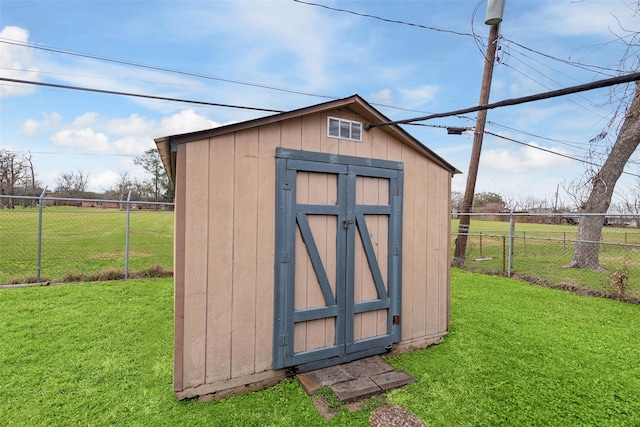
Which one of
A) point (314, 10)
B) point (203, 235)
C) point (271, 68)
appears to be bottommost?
point (203, 235)

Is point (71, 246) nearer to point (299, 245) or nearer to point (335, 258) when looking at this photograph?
point (299, 245)

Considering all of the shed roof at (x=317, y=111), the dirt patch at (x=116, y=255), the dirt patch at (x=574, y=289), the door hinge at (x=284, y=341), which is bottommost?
the dirt patch at (x=574, y=289)

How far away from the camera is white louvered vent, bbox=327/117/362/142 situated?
2.78 meters

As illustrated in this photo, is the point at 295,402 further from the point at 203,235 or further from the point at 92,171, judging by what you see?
the point at 92,171

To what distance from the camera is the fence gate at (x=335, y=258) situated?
254 cm

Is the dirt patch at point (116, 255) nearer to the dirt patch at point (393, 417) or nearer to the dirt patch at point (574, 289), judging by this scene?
the dirt patch at point (393, 417)

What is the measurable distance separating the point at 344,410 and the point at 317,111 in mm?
2435

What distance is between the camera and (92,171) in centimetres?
2883

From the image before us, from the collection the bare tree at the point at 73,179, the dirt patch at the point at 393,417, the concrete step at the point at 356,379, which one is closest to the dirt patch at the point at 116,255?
the concrete step at the point at 356,379

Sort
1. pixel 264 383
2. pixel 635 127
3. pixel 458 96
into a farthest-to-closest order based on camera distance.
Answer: pixel 458 96 < pixel 635 127 < pixel 264 383

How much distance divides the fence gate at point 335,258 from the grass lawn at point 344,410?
0.40 m

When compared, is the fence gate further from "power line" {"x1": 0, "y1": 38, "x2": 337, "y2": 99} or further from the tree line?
the tree line

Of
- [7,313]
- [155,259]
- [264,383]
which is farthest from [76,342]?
[155,259]

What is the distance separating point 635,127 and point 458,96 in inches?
162
